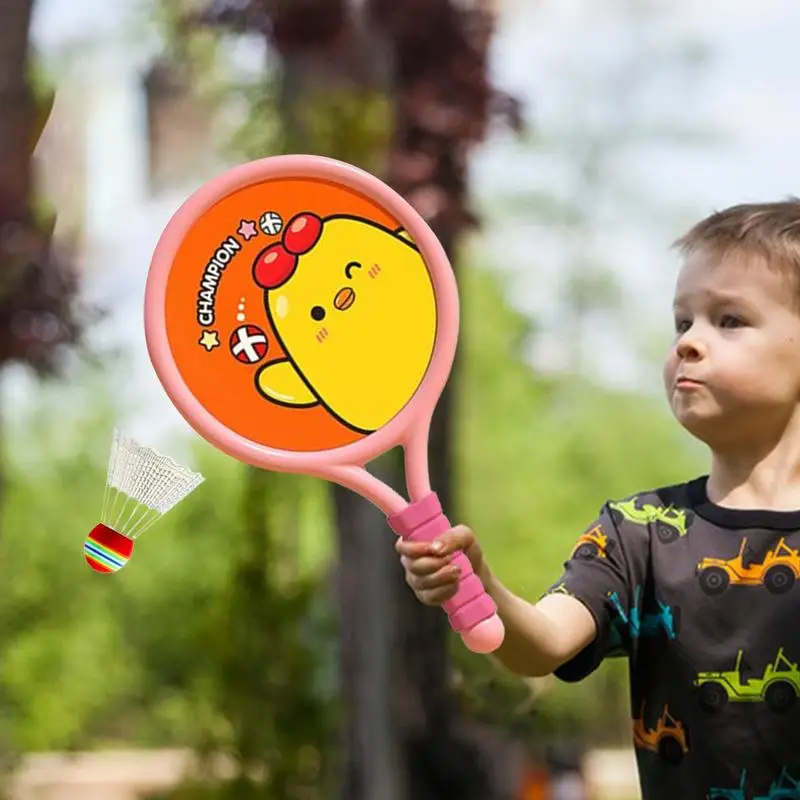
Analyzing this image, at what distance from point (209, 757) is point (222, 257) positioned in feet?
11.5

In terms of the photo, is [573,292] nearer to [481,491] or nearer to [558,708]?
[481,491]

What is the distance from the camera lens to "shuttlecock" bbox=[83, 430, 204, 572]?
1.32 metres

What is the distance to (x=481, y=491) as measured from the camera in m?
7.31

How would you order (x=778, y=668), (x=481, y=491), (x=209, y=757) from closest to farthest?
(x=778, y=668)
(x=209, y=757)
(x=481, y=491)

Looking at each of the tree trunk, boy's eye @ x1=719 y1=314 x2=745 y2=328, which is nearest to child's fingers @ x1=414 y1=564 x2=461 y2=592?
boy's eye @ x1=719 y1=314 x2=745 y2=328

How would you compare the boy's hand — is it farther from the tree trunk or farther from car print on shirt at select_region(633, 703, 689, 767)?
the tree trunk

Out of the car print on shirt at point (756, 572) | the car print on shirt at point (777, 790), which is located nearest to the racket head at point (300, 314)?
the car print on shirt at point (756, 572)

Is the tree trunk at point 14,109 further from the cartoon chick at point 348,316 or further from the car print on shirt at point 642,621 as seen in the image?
the car print on shirt at point 642,621

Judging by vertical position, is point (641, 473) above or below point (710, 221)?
above

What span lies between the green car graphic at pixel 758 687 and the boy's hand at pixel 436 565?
0.99 feet

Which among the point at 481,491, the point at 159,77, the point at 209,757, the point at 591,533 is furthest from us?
the point at 481,491

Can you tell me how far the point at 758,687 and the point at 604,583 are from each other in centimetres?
18

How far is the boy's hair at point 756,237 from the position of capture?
4.70 feet

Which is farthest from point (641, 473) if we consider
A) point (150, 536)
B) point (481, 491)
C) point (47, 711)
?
point (47, 711)
